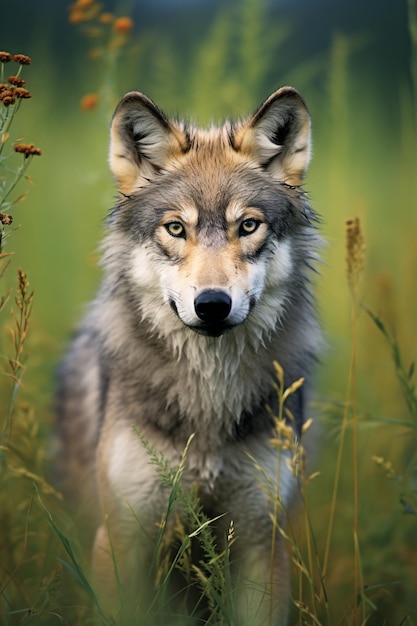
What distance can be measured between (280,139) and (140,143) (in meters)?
0.57

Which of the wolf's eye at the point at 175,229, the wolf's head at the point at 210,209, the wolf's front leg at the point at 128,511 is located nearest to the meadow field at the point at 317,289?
the wolf's front leg at the point at 128,511

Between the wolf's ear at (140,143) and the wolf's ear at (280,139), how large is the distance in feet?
0.91

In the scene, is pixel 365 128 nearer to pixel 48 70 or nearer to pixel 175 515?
pixel 48 70

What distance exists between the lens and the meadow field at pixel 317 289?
8.77ft

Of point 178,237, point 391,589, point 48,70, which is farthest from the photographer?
point 48,70

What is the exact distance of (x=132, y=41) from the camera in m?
4.64

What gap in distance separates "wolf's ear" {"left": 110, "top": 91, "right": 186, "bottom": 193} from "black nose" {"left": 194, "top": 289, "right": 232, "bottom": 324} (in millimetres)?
837

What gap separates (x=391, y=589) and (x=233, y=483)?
87cm

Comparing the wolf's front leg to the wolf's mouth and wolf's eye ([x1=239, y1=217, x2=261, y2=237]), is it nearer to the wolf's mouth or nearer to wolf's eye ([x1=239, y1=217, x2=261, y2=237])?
the wolf's mouth

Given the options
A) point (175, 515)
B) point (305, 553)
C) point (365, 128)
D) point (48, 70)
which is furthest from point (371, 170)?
point (175, 515)

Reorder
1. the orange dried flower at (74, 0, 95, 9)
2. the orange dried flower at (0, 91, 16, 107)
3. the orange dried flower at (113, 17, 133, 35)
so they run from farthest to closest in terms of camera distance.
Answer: the orange dried flower at (113, 17, 133, 35) → the orange dried flower at (74, 0, 95, 9) → the orange dried flower at (0, 91, 16, 107)

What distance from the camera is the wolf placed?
3018 mm

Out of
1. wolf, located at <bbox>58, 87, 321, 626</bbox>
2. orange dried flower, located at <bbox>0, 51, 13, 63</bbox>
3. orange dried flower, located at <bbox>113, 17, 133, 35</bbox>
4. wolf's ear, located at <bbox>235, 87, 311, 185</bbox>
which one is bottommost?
wolf, located at <bbox>58, 87, 321, 626</bbox>

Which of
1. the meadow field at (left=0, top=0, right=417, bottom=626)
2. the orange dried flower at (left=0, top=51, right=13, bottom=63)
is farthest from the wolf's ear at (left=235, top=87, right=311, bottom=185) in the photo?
the orange dried flower at (left=0, top=51, right=13, bottom=63)
